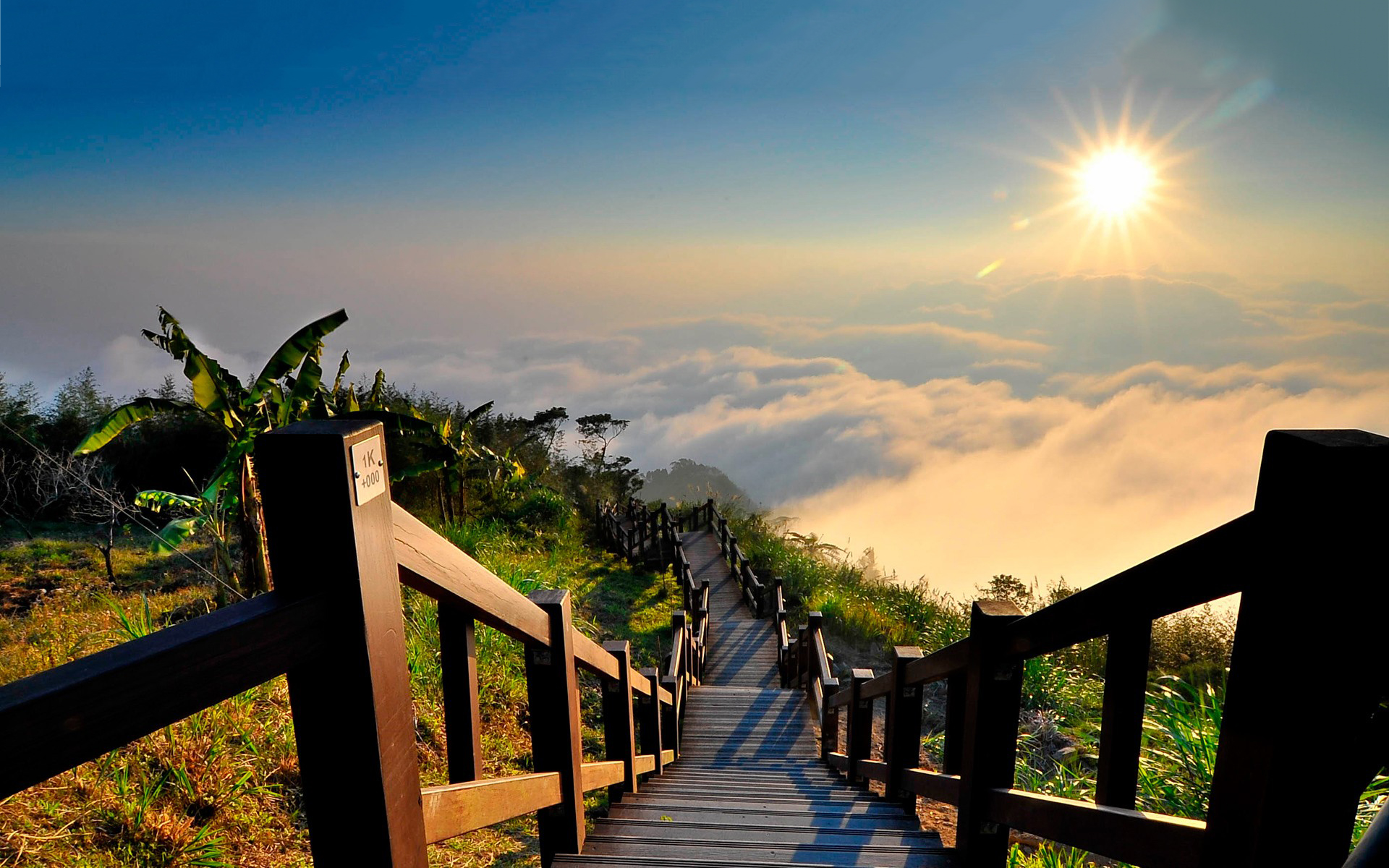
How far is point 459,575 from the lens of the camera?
1790mm

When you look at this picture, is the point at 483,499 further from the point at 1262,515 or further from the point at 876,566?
the point at 1262,515

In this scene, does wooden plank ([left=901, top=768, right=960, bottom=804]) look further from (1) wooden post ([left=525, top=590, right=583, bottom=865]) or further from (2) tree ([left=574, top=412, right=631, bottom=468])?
(2) tree ([left=574, top=412, right=631, bottom=468])

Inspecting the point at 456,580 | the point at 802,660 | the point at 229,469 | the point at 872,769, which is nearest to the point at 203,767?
the point at 456,580

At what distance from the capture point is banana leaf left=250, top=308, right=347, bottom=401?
7.55m

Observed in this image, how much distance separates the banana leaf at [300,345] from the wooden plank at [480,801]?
670cm

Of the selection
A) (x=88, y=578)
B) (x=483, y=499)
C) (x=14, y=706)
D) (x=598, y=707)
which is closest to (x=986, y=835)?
(x=14, y=706)

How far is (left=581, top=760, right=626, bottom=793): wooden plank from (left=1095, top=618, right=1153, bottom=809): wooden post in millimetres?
1894

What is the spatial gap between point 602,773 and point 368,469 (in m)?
2.50

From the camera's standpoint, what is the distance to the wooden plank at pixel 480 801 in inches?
66.0

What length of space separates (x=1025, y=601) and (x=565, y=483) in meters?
16.0

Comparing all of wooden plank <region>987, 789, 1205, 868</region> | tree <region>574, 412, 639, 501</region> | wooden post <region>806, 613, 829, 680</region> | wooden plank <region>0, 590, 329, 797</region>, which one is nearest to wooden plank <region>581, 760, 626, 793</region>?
wooden plank <region>987, 789, 1205, 868</region>

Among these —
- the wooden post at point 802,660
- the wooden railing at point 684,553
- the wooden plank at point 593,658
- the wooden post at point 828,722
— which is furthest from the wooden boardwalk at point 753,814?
the wooden railing at point 684,553

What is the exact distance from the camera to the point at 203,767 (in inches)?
133

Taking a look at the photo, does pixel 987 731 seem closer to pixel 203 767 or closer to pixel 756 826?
pixel 756 826
